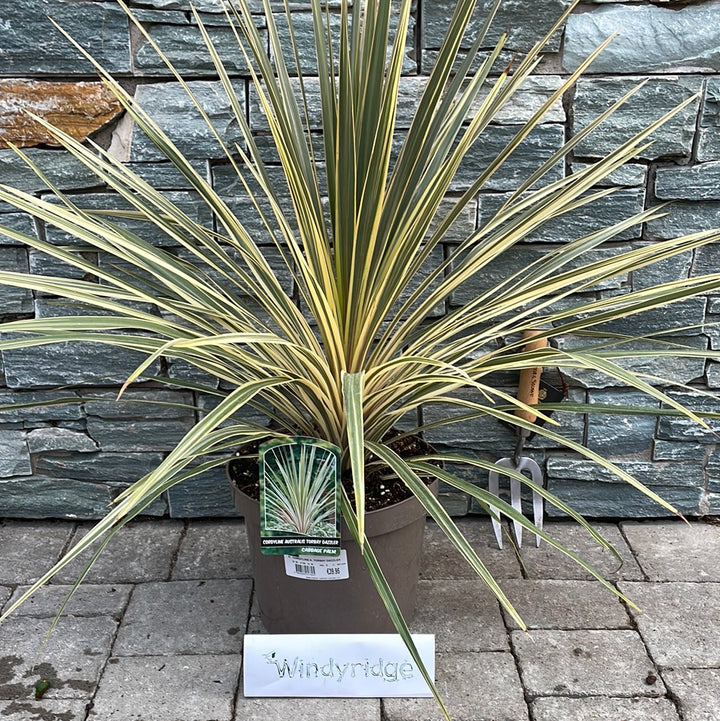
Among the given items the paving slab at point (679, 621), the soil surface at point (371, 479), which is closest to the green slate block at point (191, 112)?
the soil surface at point (371, 479)

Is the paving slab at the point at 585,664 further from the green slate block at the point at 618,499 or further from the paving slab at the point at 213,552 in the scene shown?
the paving slab at the point at 213,552

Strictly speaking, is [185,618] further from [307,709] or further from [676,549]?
[676,549]

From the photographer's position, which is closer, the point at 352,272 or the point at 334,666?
the point at 352,272

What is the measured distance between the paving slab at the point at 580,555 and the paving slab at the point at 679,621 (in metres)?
0.06

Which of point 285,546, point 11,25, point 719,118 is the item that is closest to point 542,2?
point 719,118

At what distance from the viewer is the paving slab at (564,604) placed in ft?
5.83

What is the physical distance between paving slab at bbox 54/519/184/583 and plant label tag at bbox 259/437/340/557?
63 centimetres

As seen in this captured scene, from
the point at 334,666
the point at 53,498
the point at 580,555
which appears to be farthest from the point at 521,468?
the point at 53,498

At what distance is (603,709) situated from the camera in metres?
1.55

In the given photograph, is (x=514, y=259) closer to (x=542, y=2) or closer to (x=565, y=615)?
(x=542, y=2)

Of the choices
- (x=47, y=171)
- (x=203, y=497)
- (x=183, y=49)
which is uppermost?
(x=183, y=49)

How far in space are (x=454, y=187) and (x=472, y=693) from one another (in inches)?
43.2

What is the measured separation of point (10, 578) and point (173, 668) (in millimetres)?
554

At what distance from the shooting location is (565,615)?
1800 mm
